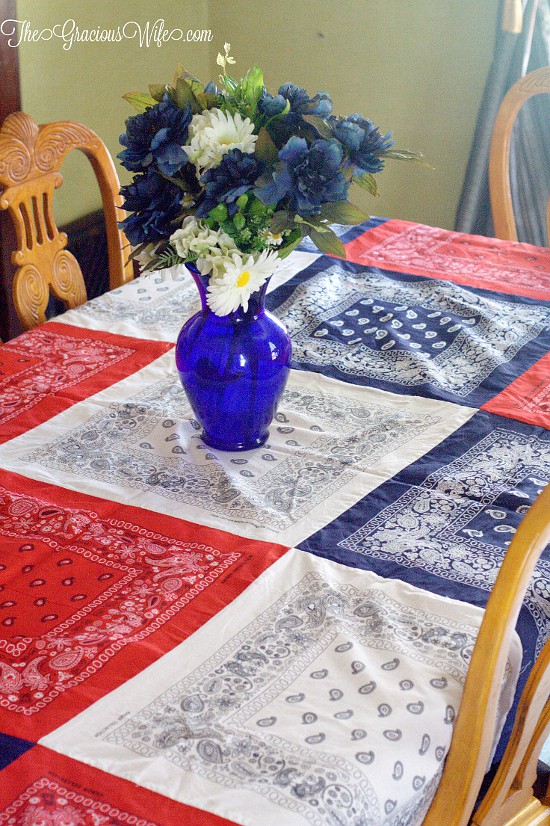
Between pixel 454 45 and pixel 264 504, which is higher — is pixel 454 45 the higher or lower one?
the higher one

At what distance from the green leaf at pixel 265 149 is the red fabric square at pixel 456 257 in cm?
84

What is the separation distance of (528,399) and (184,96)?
2.19ft

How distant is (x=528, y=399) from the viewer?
1.40 metres

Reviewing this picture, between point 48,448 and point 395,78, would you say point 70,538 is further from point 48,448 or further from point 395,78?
point 395,78

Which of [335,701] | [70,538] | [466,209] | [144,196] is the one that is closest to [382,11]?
[466,209]

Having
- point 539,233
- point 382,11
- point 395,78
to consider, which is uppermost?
point 382,11

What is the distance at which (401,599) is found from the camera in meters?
0.97

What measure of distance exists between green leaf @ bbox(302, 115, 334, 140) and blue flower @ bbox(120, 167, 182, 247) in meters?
0.17

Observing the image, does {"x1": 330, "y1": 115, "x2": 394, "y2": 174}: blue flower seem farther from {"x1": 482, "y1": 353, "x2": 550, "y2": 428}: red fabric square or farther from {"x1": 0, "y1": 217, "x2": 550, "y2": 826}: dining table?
{"x1": 482, "y1": 353, "x2": 550, "y2": 428}: red fabric square

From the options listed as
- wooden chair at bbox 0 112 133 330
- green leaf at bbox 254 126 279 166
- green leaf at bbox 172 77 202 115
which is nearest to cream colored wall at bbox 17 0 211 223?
wooden chair at bbox 0 112 133 330

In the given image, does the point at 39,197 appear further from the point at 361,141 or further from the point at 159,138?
the point at 361,141

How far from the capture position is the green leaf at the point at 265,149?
107cm

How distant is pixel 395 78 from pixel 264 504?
2373 mm

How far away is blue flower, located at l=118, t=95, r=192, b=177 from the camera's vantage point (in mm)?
1062
